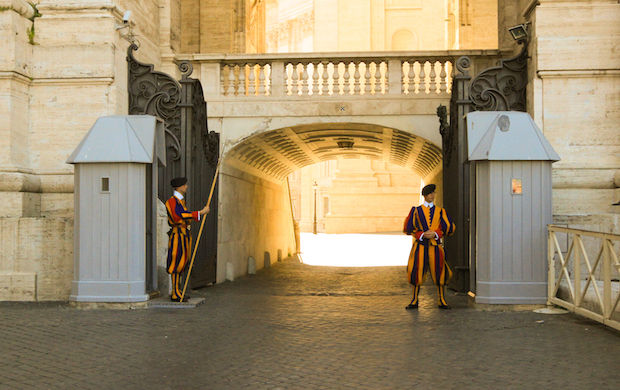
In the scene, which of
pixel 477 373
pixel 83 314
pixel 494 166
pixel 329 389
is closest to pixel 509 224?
pixel 494 166

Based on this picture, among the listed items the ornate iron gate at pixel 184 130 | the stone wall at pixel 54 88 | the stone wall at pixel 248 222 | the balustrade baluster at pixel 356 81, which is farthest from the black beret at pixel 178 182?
the balustrade baluster at pixel 356 81

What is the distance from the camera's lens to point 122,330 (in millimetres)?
7969

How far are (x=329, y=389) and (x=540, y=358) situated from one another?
213 centimetres

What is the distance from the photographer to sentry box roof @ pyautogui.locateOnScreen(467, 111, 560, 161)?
30.9ft

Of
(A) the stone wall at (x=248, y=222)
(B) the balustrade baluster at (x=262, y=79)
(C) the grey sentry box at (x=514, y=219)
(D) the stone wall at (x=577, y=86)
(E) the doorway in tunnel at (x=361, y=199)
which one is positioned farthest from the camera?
(E) the doorway in tunnel at (x=361, y=199)

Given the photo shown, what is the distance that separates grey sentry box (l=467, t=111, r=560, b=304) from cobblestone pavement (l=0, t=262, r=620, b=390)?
1.39ft

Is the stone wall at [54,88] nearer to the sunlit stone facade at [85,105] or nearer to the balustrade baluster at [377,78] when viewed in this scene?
the sunlit stone facade at [85,105]

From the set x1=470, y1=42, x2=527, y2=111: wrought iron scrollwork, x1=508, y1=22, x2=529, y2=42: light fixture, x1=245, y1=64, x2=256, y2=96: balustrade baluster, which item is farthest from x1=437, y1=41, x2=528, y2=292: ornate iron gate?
x1=245, y1=64, x2=256, y2=96: balustrade baluster

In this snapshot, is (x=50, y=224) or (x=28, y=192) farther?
(x=28, y=192)

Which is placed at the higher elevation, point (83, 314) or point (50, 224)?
point (50, 224)

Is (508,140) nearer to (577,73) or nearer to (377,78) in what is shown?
(577,73)

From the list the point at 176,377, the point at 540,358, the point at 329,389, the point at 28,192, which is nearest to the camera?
the point at 329,389

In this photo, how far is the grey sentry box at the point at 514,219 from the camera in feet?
30.8

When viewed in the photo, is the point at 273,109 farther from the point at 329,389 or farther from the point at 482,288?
the point at 329,389
